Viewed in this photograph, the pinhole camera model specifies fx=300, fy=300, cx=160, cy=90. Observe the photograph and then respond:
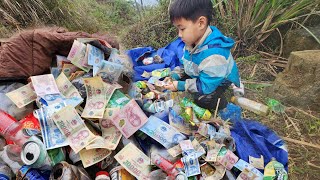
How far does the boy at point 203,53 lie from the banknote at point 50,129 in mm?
830

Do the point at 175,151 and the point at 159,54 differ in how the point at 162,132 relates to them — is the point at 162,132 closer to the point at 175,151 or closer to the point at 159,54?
the point at 175,151

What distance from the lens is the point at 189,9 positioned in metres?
1.75

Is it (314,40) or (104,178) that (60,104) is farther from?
(314,40)

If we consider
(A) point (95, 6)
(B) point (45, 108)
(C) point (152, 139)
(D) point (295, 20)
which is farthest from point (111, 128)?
(A) point (95, 6)

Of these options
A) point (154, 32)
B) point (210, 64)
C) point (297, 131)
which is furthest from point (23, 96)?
point (154, 32)

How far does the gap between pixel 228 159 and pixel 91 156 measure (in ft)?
2.24

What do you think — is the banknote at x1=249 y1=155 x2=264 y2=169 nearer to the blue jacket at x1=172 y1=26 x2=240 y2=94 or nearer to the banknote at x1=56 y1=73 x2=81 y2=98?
the blue jacket at x1=172 y1=26 x2=240 y2=94

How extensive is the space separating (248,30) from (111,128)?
1.99 meters

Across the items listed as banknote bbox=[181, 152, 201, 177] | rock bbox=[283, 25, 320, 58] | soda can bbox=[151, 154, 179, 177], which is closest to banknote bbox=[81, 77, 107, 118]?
soda can bbox=[151, 154, 179, 177]

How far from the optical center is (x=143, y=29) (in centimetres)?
333

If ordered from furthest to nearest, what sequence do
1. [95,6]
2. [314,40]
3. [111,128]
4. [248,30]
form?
[95,6] → [248,30] → [314,40] → [111,128]

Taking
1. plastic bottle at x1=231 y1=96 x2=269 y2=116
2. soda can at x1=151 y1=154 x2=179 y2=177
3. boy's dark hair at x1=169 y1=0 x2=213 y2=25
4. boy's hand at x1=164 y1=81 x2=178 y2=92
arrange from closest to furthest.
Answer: soda can at x1=151 y1=154 x2=179 y2=177
boy's dark hair at x1=169 y1=0 x2=213 y2=25
boy's hand at x1=164 y1=81 x2=178 y2=92
plastic bottle at x1=231 y1=96 x2=269 y2=116

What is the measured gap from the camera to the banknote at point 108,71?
1777mm

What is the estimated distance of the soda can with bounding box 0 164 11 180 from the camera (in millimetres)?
1360
